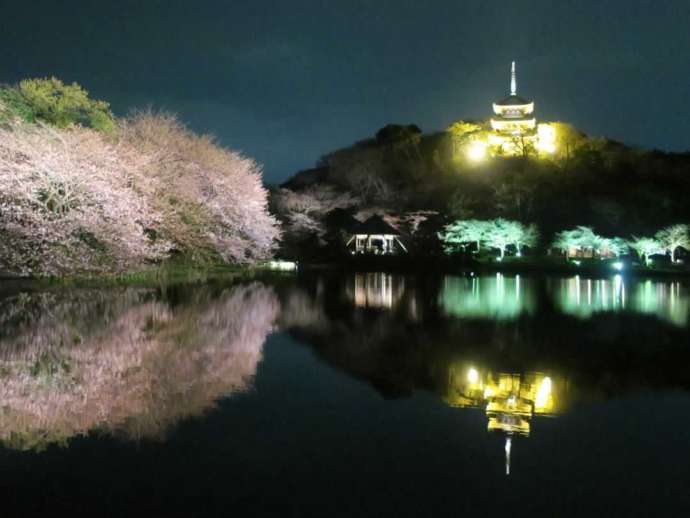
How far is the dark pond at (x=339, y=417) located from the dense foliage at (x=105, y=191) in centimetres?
298

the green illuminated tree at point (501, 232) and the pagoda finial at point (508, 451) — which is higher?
the green illuminated tree at point (501, 232)

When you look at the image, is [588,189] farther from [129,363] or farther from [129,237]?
[129,363]

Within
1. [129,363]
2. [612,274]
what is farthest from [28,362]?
[612,274]

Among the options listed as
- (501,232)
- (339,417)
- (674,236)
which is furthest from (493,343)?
(674,236)

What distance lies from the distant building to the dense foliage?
1639 cm

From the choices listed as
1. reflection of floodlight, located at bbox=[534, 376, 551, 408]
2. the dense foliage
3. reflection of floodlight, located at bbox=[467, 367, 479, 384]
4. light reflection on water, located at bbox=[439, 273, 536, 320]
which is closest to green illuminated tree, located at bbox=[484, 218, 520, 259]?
light reflection on water, located at bbox=[439, 273, 536, 320]

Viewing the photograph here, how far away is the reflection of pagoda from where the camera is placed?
19.7ft

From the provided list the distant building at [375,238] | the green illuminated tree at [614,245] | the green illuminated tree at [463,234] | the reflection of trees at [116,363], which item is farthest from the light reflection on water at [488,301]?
the distant building at [375,238]

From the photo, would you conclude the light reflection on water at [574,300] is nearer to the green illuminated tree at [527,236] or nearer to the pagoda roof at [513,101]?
the green illuminated tree at [527,236]

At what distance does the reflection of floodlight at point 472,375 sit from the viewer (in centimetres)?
783

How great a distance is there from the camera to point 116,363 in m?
8.52

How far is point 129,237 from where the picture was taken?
665 inches

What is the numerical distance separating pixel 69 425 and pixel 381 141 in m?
59.0

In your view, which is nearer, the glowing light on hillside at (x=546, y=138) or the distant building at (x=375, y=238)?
the distant building at (x=375, y=238)
